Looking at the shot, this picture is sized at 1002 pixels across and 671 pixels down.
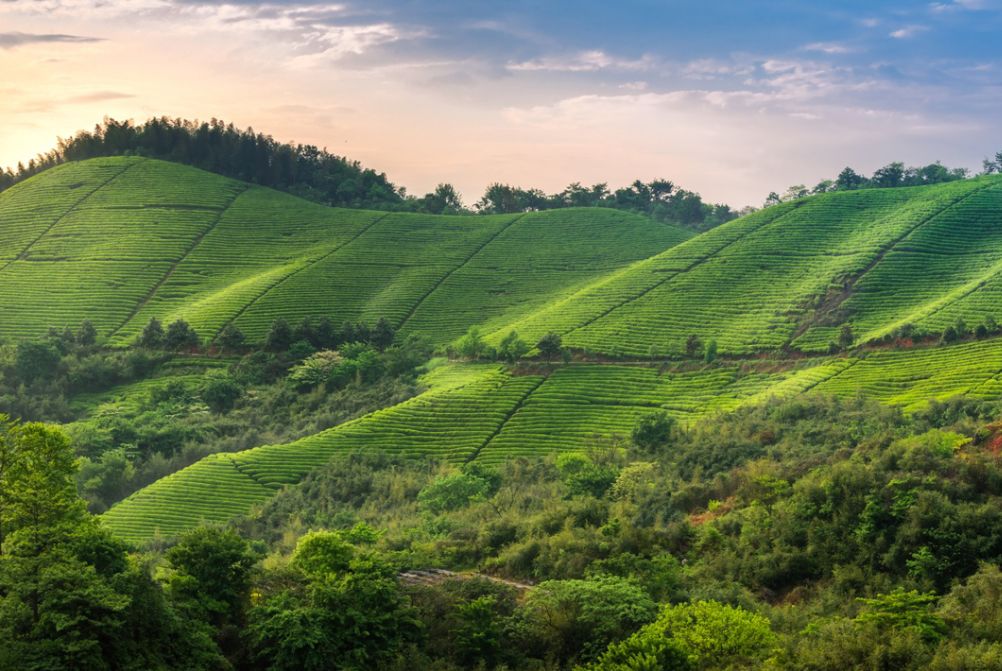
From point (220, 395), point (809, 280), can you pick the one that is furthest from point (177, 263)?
point (809, 280)

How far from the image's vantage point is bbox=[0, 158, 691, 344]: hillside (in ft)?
306

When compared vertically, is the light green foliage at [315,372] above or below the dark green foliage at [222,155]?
below

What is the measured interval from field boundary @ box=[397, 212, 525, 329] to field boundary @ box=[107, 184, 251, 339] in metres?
24.7

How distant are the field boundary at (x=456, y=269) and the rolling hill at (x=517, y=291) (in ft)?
0.86

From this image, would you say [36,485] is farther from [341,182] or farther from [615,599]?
[341,182]

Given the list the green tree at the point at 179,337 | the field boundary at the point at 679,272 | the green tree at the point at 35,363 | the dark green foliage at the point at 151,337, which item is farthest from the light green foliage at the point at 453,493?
the green tree at the point at 35,363

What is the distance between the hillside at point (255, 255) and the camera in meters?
93.4

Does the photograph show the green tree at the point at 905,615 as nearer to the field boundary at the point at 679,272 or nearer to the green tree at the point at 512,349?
the green tree at the point at 512,349

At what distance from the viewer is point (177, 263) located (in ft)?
342

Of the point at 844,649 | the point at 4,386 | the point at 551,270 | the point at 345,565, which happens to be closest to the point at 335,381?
the point at 4,386

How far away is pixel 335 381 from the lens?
260ft

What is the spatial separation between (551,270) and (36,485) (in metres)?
79.9

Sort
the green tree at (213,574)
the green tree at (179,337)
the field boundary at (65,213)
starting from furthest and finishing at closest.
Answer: the field boundary at (65,213), the green tree at (179,337), the green tree at (213,574)

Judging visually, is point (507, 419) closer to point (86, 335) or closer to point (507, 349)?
point (507, 349)
